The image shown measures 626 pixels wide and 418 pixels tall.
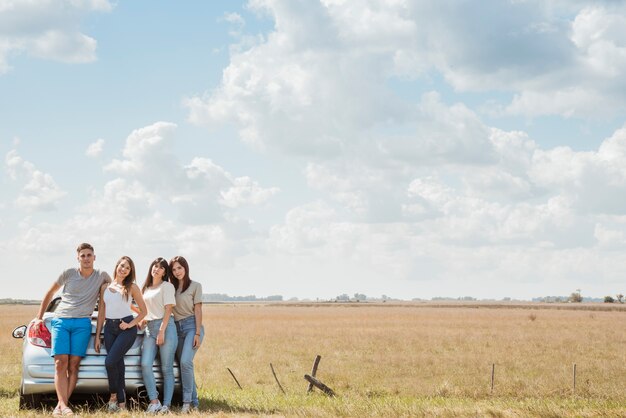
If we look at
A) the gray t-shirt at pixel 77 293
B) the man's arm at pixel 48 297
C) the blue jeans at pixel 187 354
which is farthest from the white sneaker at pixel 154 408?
the man's arm at pixel 48 297

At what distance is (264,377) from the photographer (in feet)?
61.6

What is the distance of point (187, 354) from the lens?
873cm

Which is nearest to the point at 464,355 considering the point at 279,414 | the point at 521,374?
the point at 521,374

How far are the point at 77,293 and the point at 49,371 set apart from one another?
0.96m

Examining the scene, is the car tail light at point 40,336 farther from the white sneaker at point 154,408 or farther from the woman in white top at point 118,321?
the white sneaker at point 154,408

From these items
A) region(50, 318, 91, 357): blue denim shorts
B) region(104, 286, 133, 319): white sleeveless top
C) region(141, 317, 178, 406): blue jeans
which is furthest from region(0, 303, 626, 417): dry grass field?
region(104, 286, 133, 319): white sleeveless top

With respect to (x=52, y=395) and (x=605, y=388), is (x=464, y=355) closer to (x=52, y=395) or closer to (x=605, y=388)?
(x=605, y=388)

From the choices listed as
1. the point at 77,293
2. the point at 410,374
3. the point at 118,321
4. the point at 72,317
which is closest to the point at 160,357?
the point at 118,321

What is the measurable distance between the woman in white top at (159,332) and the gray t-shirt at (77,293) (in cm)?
65

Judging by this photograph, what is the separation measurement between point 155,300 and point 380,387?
30.7 feet

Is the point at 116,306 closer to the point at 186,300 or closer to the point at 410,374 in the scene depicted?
the point at 186,300

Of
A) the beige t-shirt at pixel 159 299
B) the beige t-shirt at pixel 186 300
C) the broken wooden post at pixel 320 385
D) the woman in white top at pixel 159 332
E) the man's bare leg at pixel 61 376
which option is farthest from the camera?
the broken wooden post at pixel 320 385

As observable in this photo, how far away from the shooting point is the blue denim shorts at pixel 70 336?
805 cm

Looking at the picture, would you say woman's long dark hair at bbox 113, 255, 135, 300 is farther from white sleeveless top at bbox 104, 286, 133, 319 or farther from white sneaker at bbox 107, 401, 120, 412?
white sneaker at bbox 107, 401, 120, 412
